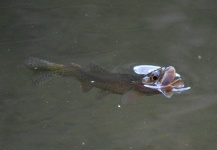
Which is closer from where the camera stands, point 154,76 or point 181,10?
point 154,76

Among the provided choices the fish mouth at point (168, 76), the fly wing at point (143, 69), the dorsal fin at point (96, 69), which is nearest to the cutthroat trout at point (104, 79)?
the dorsal fin at point (96, 69)

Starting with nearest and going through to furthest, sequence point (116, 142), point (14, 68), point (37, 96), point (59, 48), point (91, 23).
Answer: point (116, 142)
point (37, 96)
point (14, 68)
point (59, 48)
point (91, 23)

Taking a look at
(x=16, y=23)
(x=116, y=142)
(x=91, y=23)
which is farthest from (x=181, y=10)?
(x=116, y=142)

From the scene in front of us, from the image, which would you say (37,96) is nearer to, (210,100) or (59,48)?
(59,48)

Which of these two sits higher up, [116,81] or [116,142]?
[116,81]

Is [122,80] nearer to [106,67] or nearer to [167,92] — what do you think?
[167,92]

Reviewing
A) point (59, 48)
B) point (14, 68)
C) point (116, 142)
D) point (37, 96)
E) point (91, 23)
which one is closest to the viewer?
point (116, 142)

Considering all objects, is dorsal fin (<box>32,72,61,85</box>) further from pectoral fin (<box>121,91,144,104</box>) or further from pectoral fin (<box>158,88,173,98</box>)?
pectoral fin (<box>158,88,173,98</box>)

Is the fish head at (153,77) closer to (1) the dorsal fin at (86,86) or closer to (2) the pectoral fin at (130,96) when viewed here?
(2) the pectoral fin at (130,96)

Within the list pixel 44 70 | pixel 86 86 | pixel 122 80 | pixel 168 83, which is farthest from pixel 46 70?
pixel 168 83
